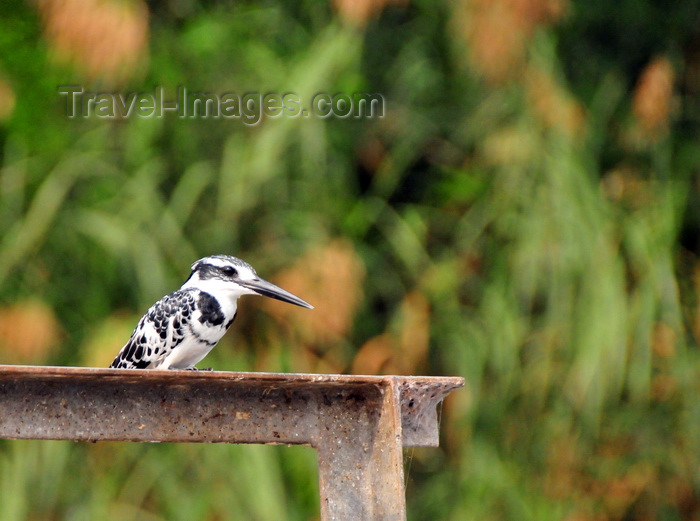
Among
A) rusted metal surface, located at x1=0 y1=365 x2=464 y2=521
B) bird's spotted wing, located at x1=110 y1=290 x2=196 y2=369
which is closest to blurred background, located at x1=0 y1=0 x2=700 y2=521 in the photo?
bird's spotted wing, located at x1=110 y1=290 x2=196 y2=369

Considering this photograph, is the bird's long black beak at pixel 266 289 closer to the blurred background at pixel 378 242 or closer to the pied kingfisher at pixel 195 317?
the pied kingfisher at pixel 195 317

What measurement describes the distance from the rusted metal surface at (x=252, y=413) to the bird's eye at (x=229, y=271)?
1.11m

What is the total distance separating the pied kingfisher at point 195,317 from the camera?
285 cm

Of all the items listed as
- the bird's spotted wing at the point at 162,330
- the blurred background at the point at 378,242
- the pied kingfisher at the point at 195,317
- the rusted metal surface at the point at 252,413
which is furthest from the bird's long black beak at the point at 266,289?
the blurred background at the point at 378,242

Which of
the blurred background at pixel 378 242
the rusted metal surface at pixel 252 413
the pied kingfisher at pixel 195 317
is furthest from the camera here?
the blurred background at pixel 378 242

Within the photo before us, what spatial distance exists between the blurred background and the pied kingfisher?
1.29m

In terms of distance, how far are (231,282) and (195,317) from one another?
16 centimetres

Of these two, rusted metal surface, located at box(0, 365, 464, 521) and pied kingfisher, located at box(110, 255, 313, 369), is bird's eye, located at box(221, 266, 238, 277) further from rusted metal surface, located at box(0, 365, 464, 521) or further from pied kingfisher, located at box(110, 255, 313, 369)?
rusted metal surface, located at box(0, 365, 464, 521)

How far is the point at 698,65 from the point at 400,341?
2374 mm

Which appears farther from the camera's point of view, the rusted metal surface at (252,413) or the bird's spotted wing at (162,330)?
the bird's spotted wing at (162,330)

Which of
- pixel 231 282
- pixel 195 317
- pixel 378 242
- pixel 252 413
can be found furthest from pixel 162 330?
pixel 378 242

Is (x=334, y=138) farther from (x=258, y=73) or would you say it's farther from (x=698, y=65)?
(x=698, y=65)

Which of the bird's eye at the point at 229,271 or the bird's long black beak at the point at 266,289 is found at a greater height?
the bird's eye at the point at 229,271

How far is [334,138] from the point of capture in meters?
4.83
